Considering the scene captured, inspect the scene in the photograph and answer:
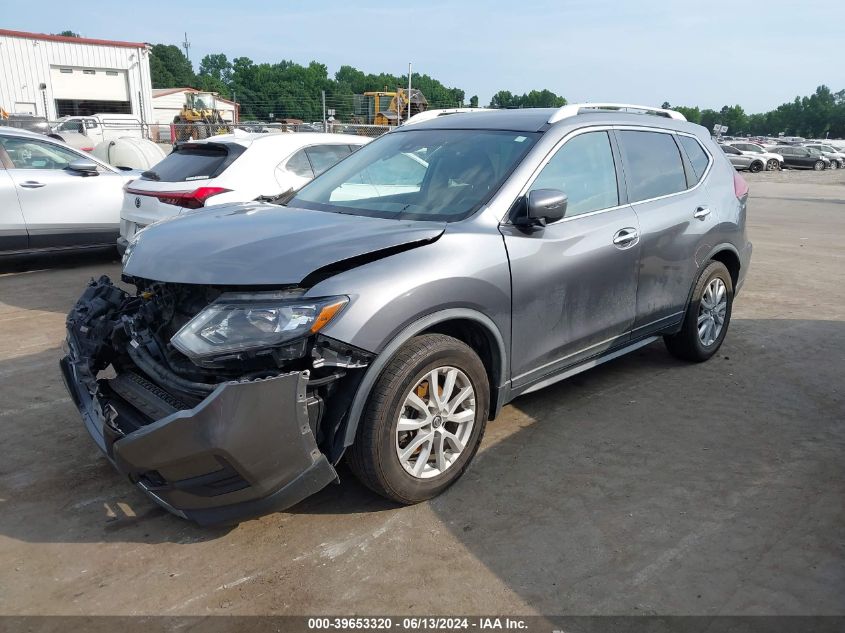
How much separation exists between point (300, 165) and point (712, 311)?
165 inches

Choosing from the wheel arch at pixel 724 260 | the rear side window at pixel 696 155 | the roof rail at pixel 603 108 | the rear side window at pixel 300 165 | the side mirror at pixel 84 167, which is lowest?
the wheel arch at pixel 724 260

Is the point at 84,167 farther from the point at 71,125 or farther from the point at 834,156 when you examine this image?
the point at 834,156

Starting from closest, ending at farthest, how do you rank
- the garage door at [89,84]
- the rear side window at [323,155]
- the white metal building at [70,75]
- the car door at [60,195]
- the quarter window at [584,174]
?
the quarter window at [584,174]
the rear side window at [323,155]
the car door at [60,195]
the white metal building at [70,75]
the garage door at [89,84]

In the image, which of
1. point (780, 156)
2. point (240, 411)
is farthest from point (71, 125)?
point (780, 156)

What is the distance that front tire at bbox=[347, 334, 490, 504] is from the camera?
2.93m

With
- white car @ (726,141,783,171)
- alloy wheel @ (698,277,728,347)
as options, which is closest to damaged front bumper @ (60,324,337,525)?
alloy wheel @ (698,277,728,347)

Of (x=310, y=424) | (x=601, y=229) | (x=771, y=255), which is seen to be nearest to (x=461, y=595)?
(x=310, y=424)

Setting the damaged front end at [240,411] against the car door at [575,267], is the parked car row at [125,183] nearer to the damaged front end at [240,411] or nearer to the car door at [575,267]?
the car door at [575,267]

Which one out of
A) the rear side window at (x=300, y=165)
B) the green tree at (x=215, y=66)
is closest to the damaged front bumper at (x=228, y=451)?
the rear side window at (x=300, y=165)

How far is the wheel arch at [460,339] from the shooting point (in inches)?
112

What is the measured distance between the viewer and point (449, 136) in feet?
13.8

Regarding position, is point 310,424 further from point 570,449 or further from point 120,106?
point 120,106

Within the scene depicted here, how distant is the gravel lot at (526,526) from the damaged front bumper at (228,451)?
317 mm

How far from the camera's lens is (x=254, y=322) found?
2742mm
